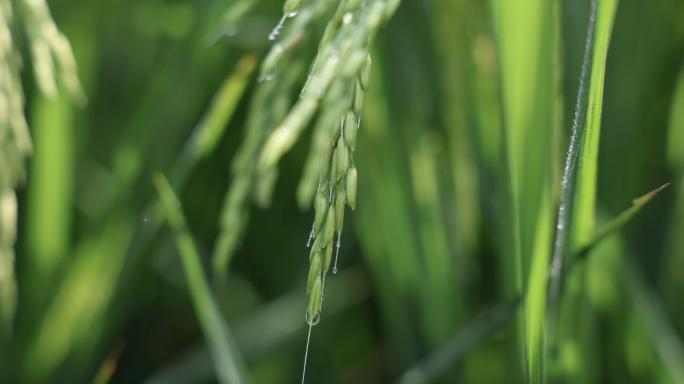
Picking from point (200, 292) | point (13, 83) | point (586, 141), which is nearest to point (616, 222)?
point (586, 141)

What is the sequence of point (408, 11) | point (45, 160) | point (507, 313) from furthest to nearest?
point (45, 160), point (408, 11), point (507, 313)

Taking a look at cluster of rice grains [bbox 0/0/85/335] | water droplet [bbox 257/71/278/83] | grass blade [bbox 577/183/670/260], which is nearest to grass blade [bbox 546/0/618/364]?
grass blade [bbox 577/183/670/260]

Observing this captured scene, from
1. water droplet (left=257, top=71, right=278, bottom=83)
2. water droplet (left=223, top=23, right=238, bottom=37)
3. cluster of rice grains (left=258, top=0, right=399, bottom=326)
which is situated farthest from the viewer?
water droplet (left=223, top=23, right=238, bottom=37)

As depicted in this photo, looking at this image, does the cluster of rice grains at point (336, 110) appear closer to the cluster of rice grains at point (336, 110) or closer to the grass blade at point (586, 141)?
the cluster of rice grains at point (336, 110)

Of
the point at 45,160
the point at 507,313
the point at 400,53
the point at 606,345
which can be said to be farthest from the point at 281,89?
the point at 606,345

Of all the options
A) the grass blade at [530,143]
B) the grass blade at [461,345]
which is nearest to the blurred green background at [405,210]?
the grass blade at [461,345]

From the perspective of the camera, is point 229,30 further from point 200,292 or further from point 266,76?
point 200,292

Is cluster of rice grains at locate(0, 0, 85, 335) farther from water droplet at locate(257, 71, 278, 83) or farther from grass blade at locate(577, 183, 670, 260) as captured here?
grass blade at locate(577, 183, 670, 260)

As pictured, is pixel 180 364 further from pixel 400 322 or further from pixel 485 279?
pixel 485 279
